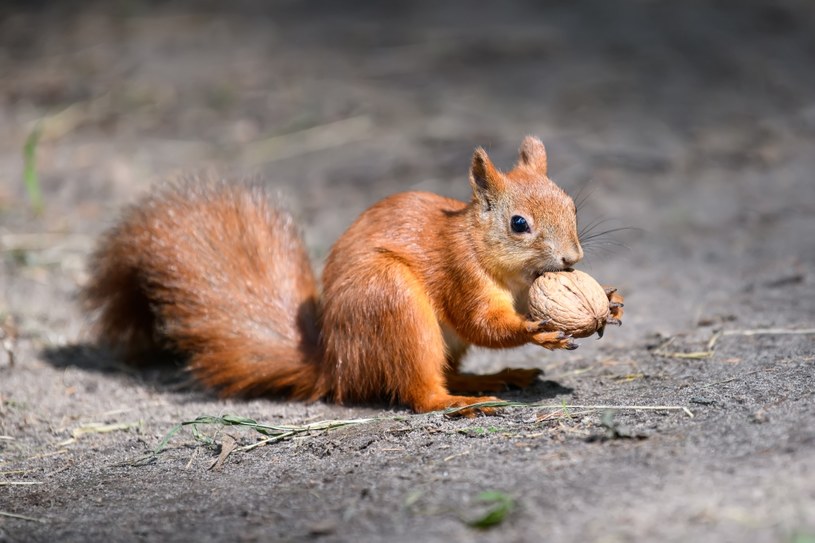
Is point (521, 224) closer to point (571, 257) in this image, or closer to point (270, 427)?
point (571, 257)

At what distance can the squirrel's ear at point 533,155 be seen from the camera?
3488 mm

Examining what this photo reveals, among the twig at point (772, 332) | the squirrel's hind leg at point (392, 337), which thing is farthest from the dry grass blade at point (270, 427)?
the twig at point (772, 332)

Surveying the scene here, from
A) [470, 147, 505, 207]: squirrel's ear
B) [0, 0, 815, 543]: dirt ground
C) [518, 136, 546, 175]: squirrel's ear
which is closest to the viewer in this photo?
[0, 0, 815, 543]: dirt ground

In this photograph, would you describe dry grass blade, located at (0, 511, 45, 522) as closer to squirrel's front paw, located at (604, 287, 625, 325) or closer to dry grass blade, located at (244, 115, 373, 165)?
squirrel's front paw, located at (604, 287, 625, 325)

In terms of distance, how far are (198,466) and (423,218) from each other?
45.7 inches

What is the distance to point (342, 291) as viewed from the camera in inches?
130

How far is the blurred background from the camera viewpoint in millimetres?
5223

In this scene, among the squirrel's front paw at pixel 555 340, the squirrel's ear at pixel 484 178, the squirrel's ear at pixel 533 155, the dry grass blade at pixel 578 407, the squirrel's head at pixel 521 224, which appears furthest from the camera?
the squirrel's ear at pixel 533 155

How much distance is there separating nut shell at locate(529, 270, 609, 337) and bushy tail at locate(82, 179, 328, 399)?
912 mm

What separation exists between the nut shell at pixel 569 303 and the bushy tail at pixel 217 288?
912mm

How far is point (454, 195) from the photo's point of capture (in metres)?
5.70

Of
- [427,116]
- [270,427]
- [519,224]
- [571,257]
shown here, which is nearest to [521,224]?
[519,224]

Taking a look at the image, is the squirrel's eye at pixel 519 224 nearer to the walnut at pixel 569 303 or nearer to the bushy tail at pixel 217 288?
the walnut at pixel 569 303

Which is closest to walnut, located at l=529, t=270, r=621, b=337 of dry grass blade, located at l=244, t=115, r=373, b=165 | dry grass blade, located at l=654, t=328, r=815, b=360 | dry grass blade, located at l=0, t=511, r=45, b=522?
dry grass blade, located at l=654, t=328, r=815, b=360
